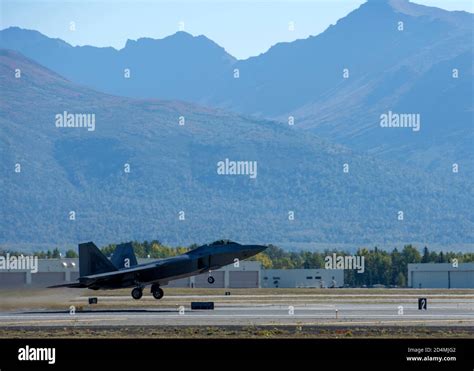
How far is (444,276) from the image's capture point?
137 m

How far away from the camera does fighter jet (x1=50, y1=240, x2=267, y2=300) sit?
215 feet

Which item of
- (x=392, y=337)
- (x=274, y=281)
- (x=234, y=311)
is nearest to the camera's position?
(x=392, y=337)

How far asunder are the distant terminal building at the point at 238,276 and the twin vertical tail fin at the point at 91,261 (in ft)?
156

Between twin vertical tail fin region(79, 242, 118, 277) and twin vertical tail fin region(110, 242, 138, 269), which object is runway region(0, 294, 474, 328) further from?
twin vertical tail fin region(110, 242, 138, 269)

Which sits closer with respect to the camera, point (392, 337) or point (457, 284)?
point (392, 337)

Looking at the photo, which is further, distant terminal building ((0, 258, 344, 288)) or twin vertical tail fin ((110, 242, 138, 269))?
distant terminal building ((0, 258, 344, 288))

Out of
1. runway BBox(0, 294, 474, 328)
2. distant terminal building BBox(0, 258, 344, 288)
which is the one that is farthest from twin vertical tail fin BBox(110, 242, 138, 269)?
distant terminal building BBox(0, 258, 344, 288)

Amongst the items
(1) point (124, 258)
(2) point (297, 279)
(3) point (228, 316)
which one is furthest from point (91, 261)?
(2) point (297, 279)

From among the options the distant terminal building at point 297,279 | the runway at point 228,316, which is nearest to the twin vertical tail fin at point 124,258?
the runway at point 228,316

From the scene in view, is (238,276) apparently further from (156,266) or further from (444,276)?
(156,266)
